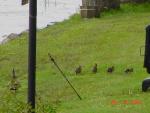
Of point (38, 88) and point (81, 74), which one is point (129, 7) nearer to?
point (81, 74)

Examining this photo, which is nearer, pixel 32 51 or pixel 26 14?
pixel 32 51

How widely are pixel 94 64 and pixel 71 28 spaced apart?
9883 millimetres

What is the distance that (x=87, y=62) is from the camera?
24672 mm

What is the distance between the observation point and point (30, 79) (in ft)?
23.0

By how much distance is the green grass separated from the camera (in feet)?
48.9

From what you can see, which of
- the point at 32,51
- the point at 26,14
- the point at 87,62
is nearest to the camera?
the point at 32,51

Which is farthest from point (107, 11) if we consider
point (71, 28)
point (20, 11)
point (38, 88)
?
point (38, 88)

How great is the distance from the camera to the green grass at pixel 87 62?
48.9 feet
